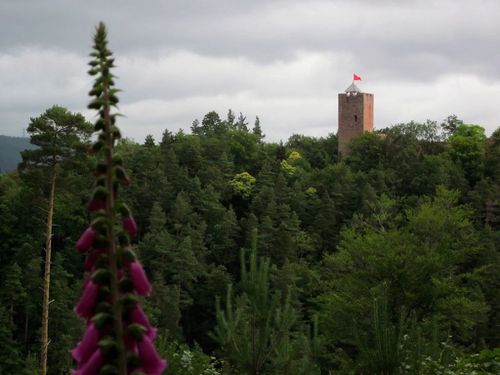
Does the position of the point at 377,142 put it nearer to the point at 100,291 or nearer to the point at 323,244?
the point at 323,244

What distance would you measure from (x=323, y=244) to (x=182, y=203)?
11.7 metres

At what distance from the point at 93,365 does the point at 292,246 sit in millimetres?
54387

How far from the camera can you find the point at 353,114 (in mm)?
77500

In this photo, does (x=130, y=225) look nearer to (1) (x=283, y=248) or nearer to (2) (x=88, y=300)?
(2) (x=88, y=300)

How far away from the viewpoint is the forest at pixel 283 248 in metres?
8.56

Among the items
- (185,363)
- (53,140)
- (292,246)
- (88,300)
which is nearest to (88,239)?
(88,300)

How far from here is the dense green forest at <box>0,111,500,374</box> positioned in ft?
31.9

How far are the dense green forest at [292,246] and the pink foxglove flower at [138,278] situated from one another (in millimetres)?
5153

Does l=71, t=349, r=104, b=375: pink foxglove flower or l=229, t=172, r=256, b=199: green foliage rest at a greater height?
l=229, t=172, r=256, b=199: green foliage

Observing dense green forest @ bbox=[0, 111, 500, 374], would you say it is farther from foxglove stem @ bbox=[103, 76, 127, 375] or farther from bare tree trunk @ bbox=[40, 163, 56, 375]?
foxglove stem @ bbox=[103, 76, 127, 375]

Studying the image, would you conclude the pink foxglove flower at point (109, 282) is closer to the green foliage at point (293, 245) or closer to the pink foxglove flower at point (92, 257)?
the pink foxglove flower at point (92, 257)

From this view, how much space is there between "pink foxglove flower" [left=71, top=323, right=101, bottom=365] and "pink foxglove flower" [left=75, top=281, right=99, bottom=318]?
0.04 metres

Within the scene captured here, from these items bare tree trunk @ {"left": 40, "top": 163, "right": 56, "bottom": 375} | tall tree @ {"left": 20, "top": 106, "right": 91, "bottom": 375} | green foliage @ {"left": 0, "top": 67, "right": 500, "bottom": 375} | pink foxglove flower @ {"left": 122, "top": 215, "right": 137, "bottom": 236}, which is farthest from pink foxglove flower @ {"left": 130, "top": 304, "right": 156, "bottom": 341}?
tall tree @ {"left": 20, "top": 106, "right": 91, "bottom": 375}

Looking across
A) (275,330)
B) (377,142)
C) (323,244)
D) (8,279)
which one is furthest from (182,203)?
(275,330)
